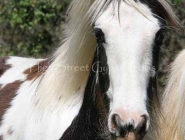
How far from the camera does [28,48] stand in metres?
6.91

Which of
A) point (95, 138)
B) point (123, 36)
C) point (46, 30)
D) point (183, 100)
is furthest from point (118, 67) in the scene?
point (46, 30)

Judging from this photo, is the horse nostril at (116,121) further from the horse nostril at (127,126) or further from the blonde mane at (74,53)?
the blonde mane at (74,53)

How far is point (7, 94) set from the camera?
389 cm

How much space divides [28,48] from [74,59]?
3.88 meters

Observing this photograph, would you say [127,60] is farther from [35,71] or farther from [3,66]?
[3,66]

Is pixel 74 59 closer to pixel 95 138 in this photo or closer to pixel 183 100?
pixel 95 138

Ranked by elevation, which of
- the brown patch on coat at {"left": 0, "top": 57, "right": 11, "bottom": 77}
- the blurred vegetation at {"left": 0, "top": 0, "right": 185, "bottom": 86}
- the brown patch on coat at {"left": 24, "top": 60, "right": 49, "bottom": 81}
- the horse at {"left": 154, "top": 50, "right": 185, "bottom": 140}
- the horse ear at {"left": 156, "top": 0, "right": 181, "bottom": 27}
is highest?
the horse ear at {"left": 156, "top": 0, "right": 181, "bottom": 27}

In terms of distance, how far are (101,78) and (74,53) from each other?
227 millimetres

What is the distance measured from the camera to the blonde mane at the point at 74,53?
9.83 ft

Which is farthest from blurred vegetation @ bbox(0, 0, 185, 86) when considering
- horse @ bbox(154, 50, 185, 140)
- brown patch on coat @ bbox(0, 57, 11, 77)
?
horse @ bbox(154, 50, 185, 140)

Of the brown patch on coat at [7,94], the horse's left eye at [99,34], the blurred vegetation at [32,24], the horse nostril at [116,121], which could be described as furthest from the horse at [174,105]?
the blurred vegetation at [32,24]

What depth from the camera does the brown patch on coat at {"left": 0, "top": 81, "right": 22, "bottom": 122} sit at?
379 cm

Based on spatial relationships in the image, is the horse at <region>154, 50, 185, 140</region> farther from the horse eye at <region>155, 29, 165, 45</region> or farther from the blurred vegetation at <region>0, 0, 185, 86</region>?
the blurred vegetation at <region>0, 0, 185, 86</region>

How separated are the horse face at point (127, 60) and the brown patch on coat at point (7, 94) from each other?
1.12 metres
